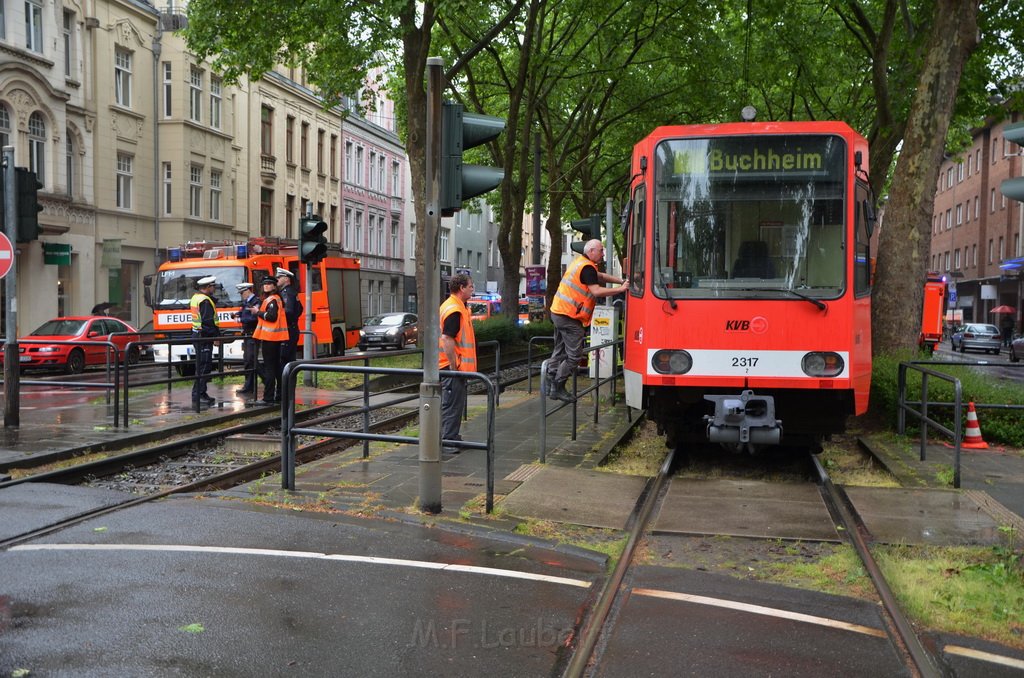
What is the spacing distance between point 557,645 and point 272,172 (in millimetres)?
43190

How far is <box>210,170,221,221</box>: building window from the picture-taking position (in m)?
40.2

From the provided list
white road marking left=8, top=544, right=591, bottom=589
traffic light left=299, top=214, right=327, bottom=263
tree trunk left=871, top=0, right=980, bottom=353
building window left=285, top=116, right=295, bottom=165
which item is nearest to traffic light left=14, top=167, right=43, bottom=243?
traffic light left=299, top=214, right=327, bottom=263

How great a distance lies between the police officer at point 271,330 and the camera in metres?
13.9

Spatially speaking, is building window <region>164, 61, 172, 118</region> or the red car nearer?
the red car

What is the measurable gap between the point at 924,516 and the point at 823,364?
1989 mm

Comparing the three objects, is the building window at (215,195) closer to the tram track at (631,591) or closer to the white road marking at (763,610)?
the tram track at (631,591)

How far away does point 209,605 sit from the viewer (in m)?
5.01

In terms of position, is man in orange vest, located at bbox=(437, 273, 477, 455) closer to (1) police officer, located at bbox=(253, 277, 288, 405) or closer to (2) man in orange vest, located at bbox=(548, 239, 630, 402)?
(2) man in orange vest, located at bbox=(548, 239, 630, 402)

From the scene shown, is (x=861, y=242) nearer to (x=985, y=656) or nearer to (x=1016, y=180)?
(x=1016, y=180)

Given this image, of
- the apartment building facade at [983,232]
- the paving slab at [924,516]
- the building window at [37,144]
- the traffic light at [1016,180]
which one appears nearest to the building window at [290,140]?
the building window at [37,144]

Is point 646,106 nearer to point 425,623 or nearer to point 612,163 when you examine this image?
point 612,163

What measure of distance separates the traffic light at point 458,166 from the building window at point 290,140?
42341 millimetres

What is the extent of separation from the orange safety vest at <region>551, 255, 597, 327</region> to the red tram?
1569mm

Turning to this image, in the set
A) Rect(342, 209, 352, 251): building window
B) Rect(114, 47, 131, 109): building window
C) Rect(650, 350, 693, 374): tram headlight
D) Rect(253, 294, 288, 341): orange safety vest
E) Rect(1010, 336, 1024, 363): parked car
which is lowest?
Rect(1010, 336, 1024, 363): parked car
